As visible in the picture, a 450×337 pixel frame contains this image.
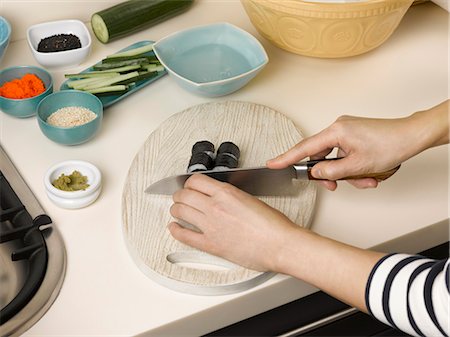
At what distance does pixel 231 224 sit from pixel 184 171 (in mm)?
171

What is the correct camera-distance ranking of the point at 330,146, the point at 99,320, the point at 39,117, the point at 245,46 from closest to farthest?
the point at 99,320 → the point at 330,146 → the point at 39,117 → the point at 245,46

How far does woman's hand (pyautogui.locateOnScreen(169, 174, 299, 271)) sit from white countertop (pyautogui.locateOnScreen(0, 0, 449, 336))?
0.06m

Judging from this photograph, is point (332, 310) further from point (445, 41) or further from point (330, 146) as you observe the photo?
point (445, 41)

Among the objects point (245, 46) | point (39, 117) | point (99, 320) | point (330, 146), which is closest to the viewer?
point (99, 320)

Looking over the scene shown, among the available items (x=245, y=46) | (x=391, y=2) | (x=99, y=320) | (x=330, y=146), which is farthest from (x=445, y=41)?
(x=99, y=320)

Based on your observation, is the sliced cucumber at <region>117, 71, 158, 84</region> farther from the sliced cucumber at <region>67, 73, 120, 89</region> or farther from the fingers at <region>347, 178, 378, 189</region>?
the fingers at <region>347, 178, 378, 189</region>

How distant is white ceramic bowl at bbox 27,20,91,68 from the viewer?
125cm

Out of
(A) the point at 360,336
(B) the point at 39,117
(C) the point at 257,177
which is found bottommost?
(A) the point at 360,336

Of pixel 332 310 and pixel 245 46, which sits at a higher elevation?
pixel 245 46

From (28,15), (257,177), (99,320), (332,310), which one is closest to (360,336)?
(332,310)

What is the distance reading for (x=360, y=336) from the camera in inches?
47.0

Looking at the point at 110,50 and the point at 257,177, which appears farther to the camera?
the point at 110,50

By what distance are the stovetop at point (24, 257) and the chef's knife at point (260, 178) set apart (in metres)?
0.16

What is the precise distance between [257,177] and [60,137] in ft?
1.07
